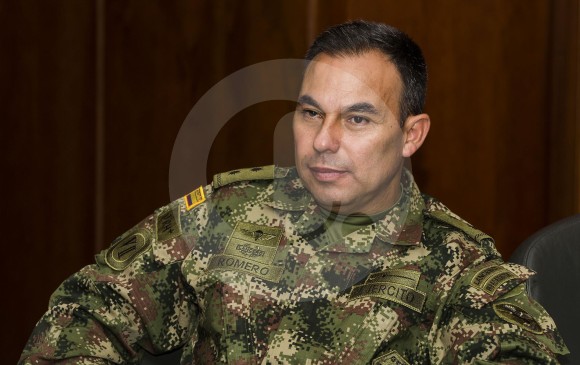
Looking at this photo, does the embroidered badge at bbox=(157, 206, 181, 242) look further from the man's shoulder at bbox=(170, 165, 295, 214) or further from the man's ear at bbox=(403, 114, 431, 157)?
the man's ear at bbox=(403, 114, 431, 157)

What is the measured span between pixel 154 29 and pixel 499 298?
1521mm

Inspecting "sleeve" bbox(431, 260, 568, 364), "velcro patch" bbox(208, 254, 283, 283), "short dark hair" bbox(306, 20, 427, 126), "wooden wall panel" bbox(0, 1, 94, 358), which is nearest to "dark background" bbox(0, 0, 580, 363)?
"wooden wall panel" bbox(0, 1, 94, 358)

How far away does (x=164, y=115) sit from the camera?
3.15 m

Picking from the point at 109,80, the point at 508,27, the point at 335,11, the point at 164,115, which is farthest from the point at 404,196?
the point at 109,80

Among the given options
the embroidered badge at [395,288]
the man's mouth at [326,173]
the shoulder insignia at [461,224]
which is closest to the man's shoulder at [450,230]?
the shoulder insignia at [461,224]

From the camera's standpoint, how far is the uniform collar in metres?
2.16

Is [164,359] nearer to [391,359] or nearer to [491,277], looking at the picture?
[391,359]

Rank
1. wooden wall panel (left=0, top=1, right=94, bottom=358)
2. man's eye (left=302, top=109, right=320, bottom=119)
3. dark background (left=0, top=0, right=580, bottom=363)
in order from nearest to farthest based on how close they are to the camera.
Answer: man's eye (left=302, top=109, right=320, bottom=119) → dark background (left=0, top=0, right=580, bottom=363) → wooden wall panel (left=0, top=1, right=94, bottom=358)

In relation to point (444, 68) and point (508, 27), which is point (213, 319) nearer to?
point (444, 68)

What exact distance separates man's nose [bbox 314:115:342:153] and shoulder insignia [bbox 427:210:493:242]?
0.87 feet

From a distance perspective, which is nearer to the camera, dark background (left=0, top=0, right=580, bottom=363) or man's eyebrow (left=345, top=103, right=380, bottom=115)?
man's eyebrow (left=345, top=103, right=380, bottom=115)

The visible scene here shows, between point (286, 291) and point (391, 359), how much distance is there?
25 centimetres

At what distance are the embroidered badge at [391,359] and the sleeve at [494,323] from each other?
6 centimetres

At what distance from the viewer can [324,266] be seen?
2.16 metres
